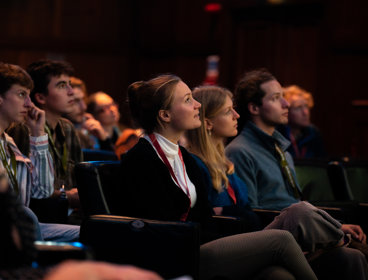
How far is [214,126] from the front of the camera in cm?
342

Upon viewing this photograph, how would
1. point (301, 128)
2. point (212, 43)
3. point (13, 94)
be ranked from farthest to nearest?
point (212, 43) < point (301, 128) < point (13, 94)

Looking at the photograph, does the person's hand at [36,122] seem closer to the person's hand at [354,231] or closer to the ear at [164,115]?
the ear at [164,115]

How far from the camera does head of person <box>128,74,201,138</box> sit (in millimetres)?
2979

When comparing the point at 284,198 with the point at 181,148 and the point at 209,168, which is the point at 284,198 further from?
the point at 181,148

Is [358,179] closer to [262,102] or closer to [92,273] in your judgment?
[262,102]

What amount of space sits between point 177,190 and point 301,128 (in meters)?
3.25

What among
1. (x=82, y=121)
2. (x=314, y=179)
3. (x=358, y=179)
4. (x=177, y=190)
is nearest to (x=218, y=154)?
(x=177, y=190)

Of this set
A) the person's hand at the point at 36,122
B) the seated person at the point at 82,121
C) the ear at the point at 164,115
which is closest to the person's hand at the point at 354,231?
the ear at the point at 164,115

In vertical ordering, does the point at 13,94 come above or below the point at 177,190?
above

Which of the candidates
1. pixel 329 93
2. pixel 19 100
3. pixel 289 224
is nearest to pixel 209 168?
pixel 289 224

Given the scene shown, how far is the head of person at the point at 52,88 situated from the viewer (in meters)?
3.73

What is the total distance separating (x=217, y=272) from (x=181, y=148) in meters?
0.64

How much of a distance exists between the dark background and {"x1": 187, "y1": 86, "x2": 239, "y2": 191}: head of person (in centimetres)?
428

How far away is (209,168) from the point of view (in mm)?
3232
